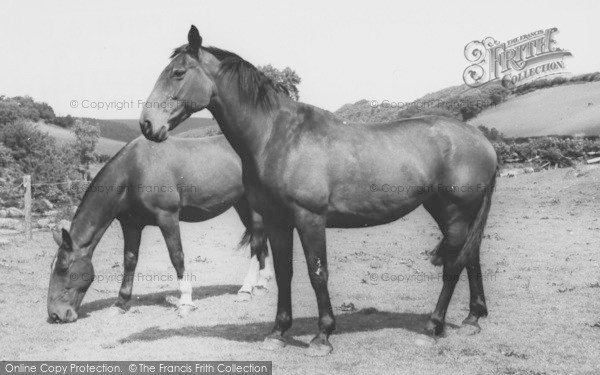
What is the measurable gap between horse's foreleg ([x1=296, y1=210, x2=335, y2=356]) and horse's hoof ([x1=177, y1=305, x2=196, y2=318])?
8.71 ft

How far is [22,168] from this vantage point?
30.4 metres

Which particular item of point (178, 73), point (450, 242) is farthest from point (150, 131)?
point (450, 242)

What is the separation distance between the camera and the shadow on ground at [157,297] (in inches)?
338

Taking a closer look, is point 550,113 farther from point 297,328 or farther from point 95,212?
point 95,212

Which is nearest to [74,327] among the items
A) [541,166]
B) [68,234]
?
[68,234]

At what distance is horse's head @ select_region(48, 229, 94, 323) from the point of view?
7551mm

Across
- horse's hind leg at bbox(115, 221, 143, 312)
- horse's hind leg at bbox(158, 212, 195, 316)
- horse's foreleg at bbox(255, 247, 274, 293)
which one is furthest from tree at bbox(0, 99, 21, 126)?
horse's hind leg at bbox(158, 212, 195, 316)

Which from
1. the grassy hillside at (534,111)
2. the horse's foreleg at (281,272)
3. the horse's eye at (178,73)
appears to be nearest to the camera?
the horse's eye at (178,73)

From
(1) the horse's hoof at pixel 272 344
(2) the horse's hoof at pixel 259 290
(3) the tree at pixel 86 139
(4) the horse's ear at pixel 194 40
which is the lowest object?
(2) the horse's hoof at pixel 259 290

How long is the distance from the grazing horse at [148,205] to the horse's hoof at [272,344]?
214 centimetres

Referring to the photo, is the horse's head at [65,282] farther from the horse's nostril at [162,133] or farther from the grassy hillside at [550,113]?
the grassy hillside at [550,113]

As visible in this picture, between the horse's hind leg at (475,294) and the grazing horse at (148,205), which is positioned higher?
the grazing horse at (148,205)

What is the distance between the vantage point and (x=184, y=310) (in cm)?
802

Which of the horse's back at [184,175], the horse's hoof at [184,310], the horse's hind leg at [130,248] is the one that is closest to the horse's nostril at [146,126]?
the horse's back at [184,175]
